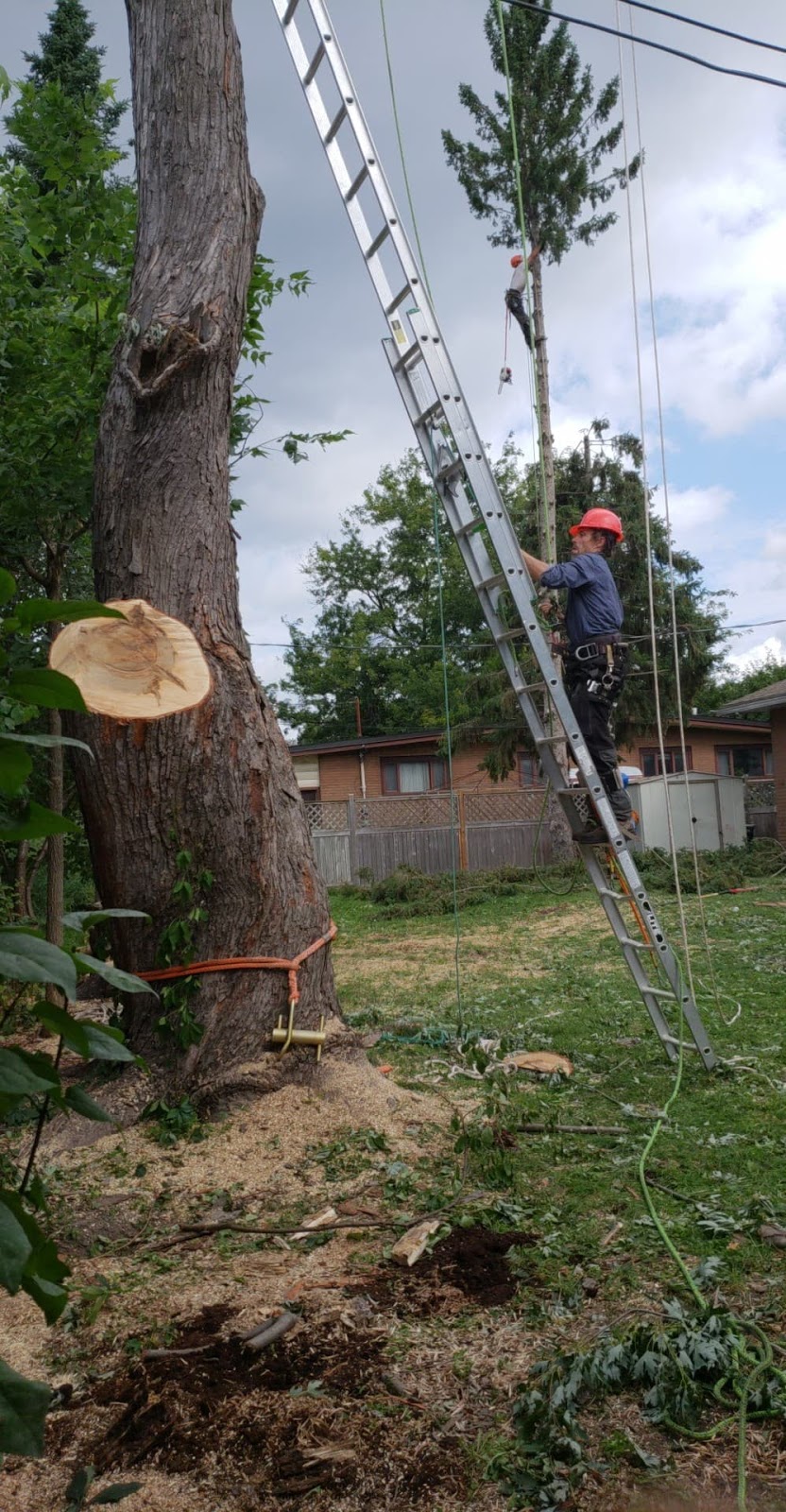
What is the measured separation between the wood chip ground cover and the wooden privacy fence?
15.2m

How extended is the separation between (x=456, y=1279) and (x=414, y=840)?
59.9ft

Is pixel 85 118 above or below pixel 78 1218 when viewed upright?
above

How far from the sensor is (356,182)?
18.9ft

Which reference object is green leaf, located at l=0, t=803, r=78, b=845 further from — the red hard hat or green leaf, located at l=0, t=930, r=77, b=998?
the red hard hat

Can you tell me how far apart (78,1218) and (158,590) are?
2.55 m

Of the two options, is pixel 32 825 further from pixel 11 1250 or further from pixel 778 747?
pixel 778 747

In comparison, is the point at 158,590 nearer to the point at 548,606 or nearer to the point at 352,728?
the point at 548,606

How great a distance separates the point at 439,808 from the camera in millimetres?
22844

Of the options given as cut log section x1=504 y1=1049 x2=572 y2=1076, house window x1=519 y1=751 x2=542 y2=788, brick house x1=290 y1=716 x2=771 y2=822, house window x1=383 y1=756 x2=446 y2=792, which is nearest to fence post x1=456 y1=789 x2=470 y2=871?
house window x1=519 y1=751 x2=542 y2=788

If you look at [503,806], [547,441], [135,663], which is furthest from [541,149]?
[135,663]

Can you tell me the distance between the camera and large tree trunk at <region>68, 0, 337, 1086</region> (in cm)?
459

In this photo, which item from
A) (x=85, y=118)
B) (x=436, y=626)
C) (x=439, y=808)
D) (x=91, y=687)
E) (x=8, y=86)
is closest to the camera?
(x=91, y=687)

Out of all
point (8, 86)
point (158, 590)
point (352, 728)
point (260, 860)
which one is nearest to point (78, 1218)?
point (260, 860)

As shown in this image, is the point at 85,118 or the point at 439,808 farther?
the point at 439,808
